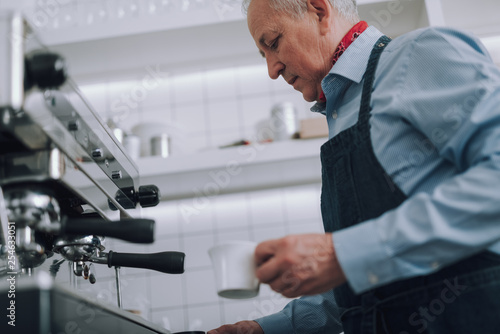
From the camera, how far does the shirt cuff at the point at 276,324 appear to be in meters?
1.00

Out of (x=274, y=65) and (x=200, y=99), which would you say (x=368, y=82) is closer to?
(x=274, y=65)

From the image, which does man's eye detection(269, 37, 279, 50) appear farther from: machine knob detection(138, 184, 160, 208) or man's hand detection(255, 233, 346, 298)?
man's hand detection(255, 233, 346, 298)

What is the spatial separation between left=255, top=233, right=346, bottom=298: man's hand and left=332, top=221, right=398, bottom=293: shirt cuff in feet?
0.05

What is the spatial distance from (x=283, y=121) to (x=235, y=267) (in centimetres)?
130

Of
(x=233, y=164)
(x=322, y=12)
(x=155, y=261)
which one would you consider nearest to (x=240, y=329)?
(x=155, y=261)

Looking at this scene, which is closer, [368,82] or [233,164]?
[368,82]

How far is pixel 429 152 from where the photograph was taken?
76cm

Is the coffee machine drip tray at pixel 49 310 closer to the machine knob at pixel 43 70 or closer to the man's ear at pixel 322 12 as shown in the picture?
the machine knob at pixel 43 70

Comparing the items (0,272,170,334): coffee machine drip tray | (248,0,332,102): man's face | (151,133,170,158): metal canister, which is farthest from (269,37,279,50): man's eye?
(151,133,170,158): metal canister

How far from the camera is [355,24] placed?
107cm

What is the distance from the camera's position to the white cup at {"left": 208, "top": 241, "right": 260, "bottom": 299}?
693 mm

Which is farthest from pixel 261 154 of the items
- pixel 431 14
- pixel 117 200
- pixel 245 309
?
pixel 117 200

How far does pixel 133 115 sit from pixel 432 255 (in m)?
1.83

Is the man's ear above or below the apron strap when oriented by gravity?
above
